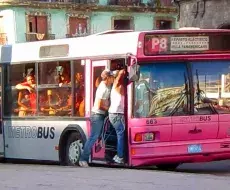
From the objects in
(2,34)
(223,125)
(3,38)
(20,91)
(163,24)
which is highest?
(163,24)

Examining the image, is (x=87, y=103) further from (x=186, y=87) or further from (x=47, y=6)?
(x=47, y=6)

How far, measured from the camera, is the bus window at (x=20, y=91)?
56.8ft

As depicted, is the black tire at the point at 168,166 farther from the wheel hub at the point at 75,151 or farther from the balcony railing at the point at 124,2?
the balcony railing at the point at 124,2

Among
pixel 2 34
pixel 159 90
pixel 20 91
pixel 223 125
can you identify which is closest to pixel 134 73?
pixel 159 90

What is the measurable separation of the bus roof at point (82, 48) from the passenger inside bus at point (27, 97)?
1.52 feet

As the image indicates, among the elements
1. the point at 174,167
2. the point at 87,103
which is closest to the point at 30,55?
the point at 87,103

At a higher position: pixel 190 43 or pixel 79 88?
pixel 190 43

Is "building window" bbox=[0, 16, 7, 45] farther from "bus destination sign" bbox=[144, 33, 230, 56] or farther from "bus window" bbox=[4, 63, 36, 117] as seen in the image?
"bus destination sign" bbox=[144, 33, 230, 56]

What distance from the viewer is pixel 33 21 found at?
54.2 metres

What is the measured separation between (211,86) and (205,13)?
1563 centimetres

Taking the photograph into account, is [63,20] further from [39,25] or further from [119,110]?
[119,110]

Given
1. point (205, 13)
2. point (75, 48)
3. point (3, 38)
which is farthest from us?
point (3, 38)

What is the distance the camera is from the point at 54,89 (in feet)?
54.4

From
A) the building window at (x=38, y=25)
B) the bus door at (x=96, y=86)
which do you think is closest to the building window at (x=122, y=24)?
the building window at (x=38, y=25)
